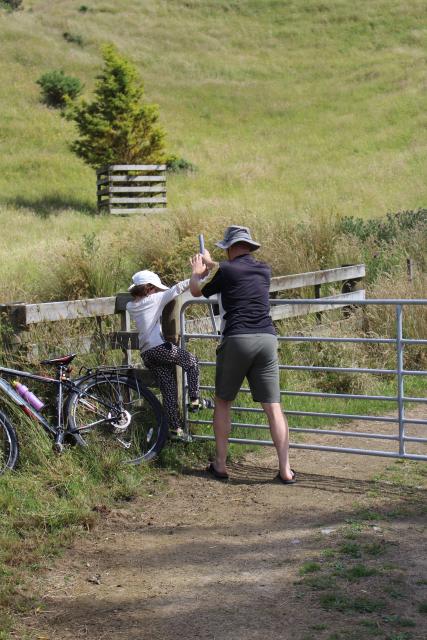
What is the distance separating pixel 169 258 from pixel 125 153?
627 inches

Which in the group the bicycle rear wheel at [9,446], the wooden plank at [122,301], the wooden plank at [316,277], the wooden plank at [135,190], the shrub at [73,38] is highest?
the shrub at [73,38]

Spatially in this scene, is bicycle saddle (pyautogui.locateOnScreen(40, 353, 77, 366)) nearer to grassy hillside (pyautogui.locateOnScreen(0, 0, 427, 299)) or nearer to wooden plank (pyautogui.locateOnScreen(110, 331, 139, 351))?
wooden plank (pyautogui.locateOnScreen(110, 331, 139, 351))

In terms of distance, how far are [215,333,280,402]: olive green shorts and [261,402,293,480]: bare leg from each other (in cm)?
7

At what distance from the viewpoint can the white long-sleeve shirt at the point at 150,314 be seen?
7.67m

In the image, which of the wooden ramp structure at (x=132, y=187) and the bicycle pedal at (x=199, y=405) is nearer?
the bicycle pedal at (x=199, y=405)

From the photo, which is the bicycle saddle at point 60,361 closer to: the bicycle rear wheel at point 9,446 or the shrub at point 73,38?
the bicycle rear wheel at point 9,446

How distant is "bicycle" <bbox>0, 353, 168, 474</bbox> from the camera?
24.0 feet

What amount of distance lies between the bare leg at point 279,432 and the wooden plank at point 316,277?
395 cm

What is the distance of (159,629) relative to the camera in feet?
15.7

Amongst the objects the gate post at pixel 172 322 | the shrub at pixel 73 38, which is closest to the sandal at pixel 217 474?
the gate post at pixel 172 322

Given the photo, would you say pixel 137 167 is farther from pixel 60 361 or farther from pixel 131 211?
pixel 60 361

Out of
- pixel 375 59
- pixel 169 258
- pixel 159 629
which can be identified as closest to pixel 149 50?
pixel 375 59

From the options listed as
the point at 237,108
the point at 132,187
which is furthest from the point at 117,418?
the point at 237,108

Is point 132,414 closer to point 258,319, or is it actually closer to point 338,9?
point 258,319
